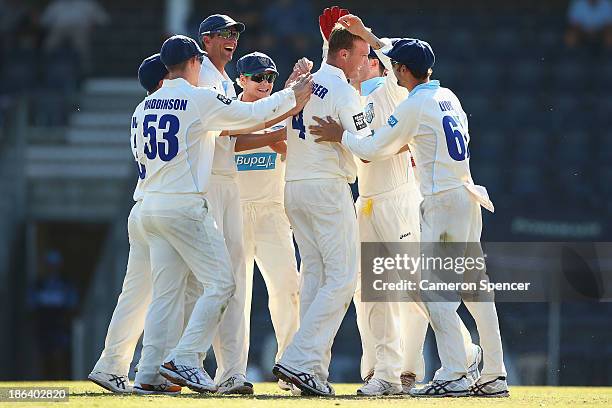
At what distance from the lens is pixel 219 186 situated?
30.1 feet

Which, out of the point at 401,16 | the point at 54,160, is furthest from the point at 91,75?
the point at 401,16

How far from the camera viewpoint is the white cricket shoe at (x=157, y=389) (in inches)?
348

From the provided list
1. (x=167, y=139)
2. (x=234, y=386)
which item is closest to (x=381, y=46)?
(x=167, y=139)

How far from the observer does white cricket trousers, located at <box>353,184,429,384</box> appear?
29.5 ft

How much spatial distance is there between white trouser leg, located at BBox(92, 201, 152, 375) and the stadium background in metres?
4.36

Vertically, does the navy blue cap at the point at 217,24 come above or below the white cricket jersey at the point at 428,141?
above

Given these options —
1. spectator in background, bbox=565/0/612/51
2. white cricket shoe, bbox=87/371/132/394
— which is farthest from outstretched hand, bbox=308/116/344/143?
spectator in background, bbox=565/0/612/51

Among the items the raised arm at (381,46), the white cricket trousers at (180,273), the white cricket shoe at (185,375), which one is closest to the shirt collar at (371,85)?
the raised arm at (381,46)

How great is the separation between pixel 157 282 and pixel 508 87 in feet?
31.5

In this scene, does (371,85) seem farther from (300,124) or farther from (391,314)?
(391,314)

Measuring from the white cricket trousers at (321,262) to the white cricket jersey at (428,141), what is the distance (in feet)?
1.12

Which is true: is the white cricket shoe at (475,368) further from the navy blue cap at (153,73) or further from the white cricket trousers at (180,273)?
the navy blue cap at (153,73)

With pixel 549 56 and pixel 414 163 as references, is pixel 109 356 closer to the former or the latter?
pixel 414 163

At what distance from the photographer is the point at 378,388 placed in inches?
353
